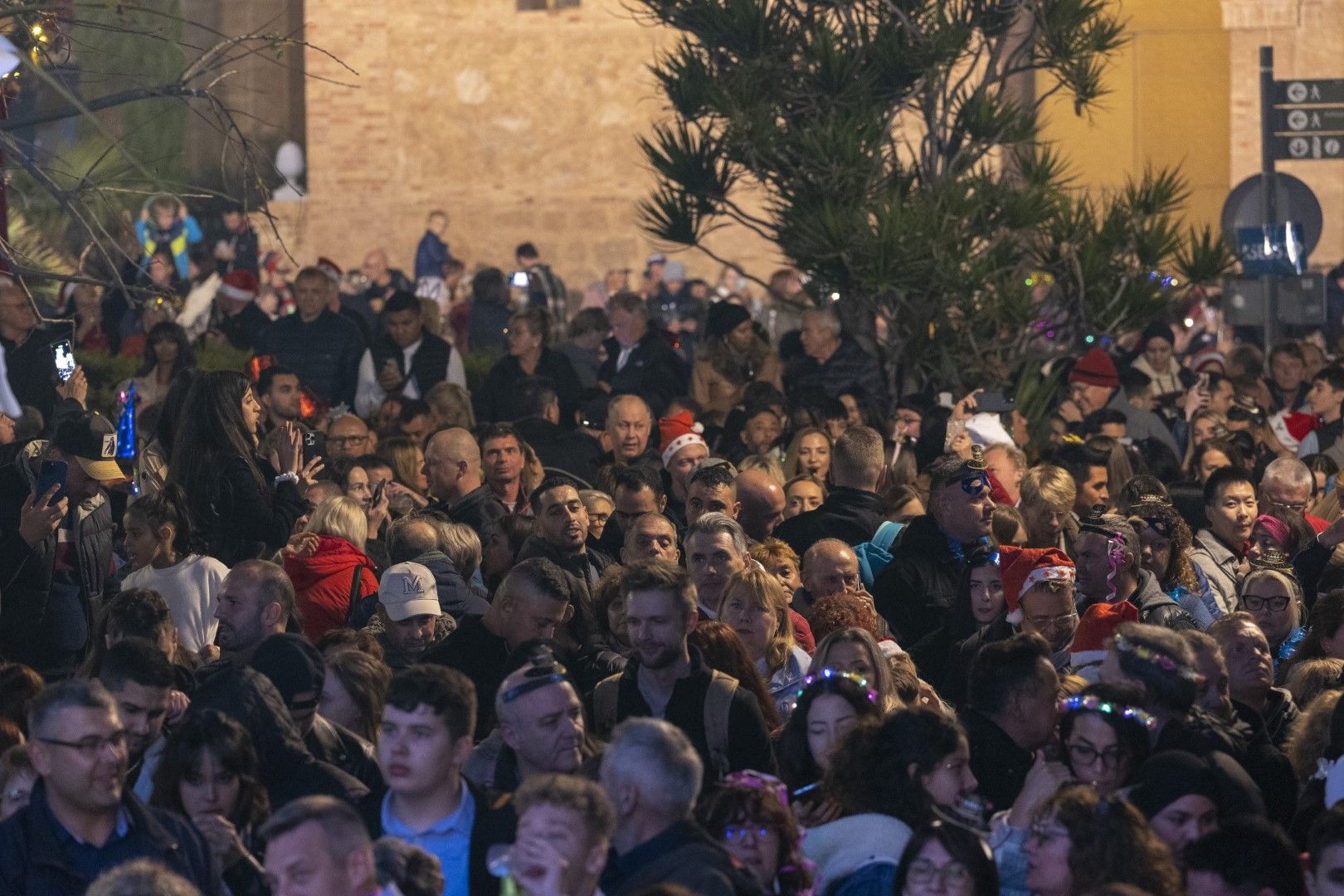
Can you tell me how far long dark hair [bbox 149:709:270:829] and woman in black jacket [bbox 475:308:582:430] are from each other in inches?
329

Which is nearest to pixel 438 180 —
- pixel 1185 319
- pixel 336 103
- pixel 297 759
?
pixel 336 103

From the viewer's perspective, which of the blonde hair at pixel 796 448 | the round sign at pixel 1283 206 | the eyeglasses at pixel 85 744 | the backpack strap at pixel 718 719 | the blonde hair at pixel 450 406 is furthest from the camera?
the round sign at pixel 1283 206

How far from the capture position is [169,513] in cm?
994

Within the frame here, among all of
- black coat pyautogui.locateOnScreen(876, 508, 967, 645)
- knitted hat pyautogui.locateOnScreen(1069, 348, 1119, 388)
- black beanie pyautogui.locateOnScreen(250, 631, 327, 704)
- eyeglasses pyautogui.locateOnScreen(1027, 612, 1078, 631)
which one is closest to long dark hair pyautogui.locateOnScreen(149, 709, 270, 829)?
black beanie pyautogui.locateOnScreen(250, 631, 327, 704)

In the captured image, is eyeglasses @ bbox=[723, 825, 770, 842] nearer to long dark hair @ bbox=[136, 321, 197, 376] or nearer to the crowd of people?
the crowd of people

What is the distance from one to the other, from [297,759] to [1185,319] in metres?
19.2

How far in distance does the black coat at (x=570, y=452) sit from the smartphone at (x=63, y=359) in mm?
2620

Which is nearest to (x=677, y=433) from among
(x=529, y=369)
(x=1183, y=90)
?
(x=529, y=369)

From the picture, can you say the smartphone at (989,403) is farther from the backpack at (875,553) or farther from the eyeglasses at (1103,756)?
the eyeglasses at (1103,756)

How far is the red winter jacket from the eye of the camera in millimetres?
9992

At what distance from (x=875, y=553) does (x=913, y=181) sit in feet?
21.1

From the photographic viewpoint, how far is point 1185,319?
25.0 m

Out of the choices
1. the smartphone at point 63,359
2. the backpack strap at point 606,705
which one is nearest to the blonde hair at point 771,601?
the backpack strap at point 606,705

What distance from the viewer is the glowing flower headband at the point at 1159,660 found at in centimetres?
739
